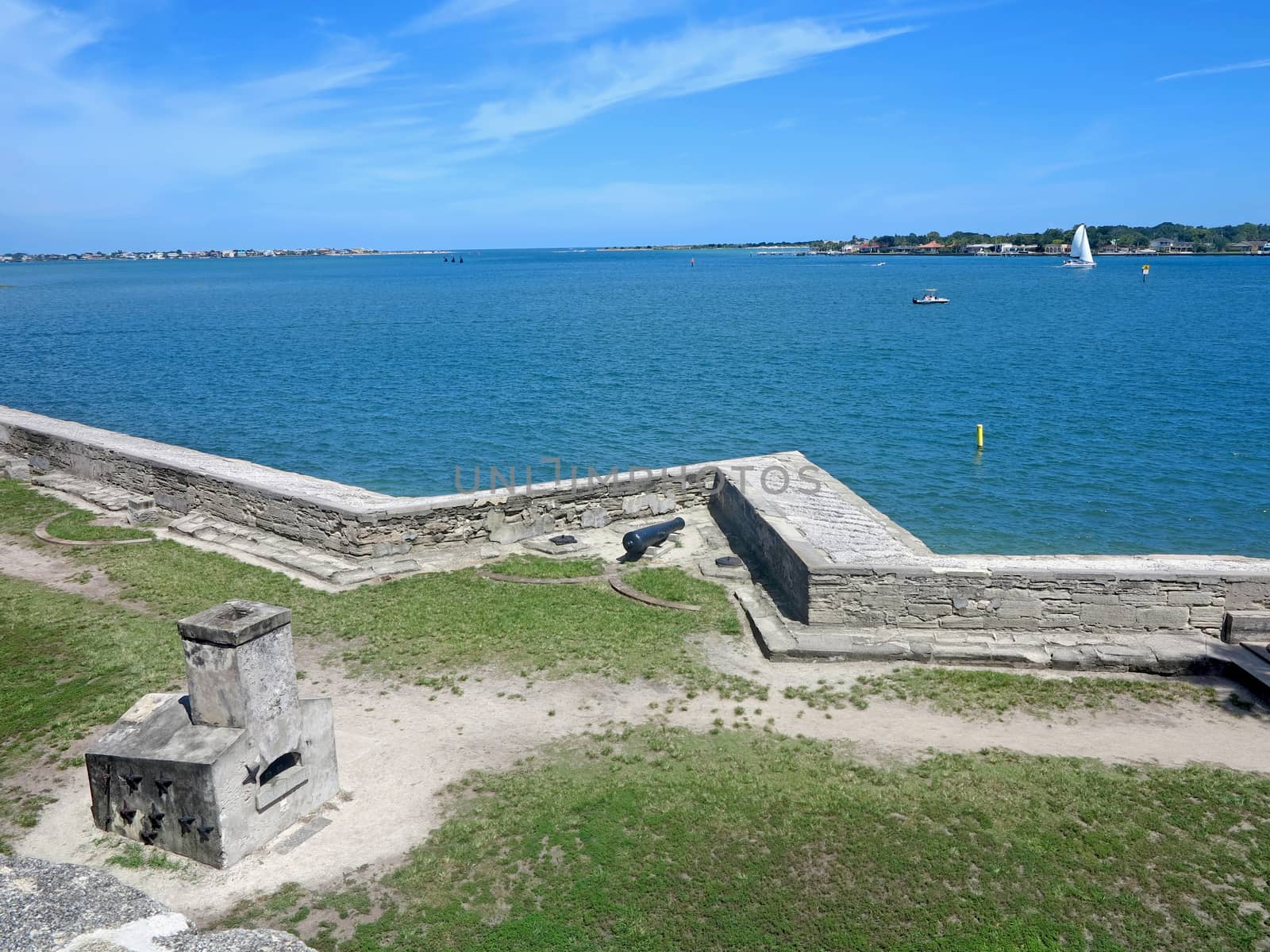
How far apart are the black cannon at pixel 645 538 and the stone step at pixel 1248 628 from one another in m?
7.71

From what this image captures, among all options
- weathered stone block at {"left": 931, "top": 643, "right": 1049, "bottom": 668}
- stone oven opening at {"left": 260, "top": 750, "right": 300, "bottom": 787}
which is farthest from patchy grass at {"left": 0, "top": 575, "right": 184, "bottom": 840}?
weathered stone block at {"left": 931, "top": 643, "right": 1049, "bottom": 668}

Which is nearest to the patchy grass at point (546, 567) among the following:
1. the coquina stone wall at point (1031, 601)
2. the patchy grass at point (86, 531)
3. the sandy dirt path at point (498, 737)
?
the sandy dirt path at point (498, 737)

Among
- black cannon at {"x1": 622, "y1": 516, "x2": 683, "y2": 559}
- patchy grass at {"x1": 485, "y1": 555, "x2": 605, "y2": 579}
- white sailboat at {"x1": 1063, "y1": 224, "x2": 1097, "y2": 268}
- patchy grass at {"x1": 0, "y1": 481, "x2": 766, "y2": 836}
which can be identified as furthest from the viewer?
white sailboat at {"x1": 1063, "y1": 224, "x2": 1097, "y2": 268}

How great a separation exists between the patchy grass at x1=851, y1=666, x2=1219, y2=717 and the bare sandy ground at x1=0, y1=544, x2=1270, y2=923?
18 centimetres

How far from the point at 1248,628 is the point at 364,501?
12.8 meters

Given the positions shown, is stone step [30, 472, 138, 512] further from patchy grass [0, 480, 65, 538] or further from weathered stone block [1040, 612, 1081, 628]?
weathered stone block [1040, 612, 1081, 628]

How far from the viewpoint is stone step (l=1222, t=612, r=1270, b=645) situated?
431 inches

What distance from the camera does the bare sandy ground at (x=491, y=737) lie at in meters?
7.16

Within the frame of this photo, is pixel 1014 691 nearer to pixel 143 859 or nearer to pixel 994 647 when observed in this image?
pixel 994 647

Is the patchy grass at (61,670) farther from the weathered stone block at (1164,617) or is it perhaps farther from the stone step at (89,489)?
the weathered stone block at (1164,617)

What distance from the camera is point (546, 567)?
1397 cm

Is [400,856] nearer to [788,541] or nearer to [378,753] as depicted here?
[378,753]

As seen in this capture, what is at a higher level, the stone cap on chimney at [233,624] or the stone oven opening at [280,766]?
the stone cap on chimney at [233,624]

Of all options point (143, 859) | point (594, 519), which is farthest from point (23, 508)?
point (143, 859)
